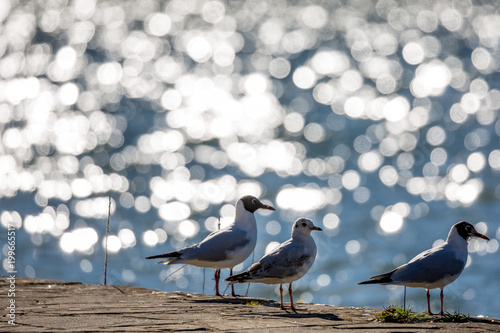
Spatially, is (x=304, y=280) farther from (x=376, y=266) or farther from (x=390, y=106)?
(x=390, y=106)

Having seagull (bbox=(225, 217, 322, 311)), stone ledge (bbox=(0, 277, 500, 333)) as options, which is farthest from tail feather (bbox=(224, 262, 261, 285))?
stone ledge (bbox=(0, 277, 500, 333))

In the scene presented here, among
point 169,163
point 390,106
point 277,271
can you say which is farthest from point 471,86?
point 277,271

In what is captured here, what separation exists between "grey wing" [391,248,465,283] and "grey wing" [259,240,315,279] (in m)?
1.04

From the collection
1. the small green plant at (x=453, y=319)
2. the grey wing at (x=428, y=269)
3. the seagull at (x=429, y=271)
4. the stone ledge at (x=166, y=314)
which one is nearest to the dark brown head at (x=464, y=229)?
the seagull at (x=429, y=271)

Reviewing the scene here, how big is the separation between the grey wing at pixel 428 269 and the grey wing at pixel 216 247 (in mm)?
1939

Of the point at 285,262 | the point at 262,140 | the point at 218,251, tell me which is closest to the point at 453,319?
the point at 285,262

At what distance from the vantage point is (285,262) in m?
8.41

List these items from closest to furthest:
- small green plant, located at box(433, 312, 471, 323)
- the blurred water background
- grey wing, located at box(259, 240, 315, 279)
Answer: small green plant, located at box(433, 312, 471, 323) < grey wing, located at box(259, 240, 315, 279) < the blurred water background

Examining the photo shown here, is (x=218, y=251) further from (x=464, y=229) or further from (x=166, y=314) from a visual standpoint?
(x=464, y=229)

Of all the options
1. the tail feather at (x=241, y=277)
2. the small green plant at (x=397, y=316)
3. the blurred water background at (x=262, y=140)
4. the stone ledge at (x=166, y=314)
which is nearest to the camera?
the stone ledge at (x=166, y=314)

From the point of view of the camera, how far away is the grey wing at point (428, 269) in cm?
872

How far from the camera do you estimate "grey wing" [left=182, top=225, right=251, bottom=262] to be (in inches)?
368

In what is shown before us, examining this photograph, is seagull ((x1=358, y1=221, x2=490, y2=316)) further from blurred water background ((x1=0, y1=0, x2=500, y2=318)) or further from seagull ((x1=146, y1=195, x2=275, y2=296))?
blurred water background ((x1=0, y1=0, x2=500, y2=318))

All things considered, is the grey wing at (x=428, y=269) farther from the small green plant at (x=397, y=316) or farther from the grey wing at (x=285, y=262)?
the small green plant at (x=397, y=316)
